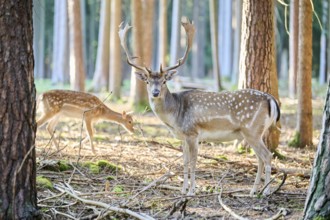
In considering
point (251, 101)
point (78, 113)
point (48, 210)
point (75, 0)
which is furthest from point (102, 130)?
point (48, 210)

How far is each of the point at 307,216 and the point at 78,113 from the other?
794cm

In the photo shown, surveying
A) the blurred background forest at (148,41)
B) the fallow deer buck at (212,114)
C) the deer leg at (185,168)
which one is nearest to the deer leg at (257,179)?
the fallow deer buck at (212,114)

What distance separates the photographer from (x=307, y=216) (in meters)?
5.44

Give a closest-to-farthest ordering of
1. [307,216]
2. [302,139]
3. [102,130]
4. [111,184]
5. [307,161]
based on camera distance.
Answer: [307,216] < [111,184] < [307,161] < [302,139] < [102,130]

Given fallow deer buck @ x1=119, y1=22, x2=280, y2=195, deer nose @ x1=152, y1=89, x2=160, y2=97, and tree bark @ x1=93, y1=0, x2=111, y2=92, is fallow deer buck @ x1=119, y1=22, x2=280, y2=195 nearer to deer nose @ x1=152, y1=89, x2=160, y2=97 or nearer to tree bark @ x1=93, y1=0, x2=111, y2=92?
deer nose @ x1=152, y1=89, x2=160, y2=97

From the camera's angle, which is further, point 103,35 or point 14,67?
point 103,35

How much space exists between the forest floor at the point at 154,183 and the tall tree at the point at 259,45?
55.7 inches

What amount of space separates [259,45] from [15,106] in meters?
6.12

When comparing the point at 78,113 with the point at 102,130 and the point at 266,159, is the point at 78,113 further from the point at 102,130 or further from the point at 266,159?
the point at 266,159

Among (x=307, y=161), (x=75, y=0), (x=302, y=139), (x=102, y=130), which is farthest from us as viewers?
(x=75, y=0)

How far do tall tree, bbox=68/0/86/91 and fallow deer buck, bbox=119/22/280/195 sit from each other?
10.3 meters

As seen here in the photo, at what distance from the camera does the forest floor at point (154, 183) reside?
21.7ft

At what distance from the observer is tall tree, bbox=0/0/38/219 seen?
5660 millimetres

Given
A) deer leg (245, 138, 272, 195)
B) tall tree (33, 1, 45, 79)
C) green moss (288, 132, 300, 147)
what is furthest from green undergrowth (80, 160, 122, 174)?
green moss (288, 132, 300, 147)
